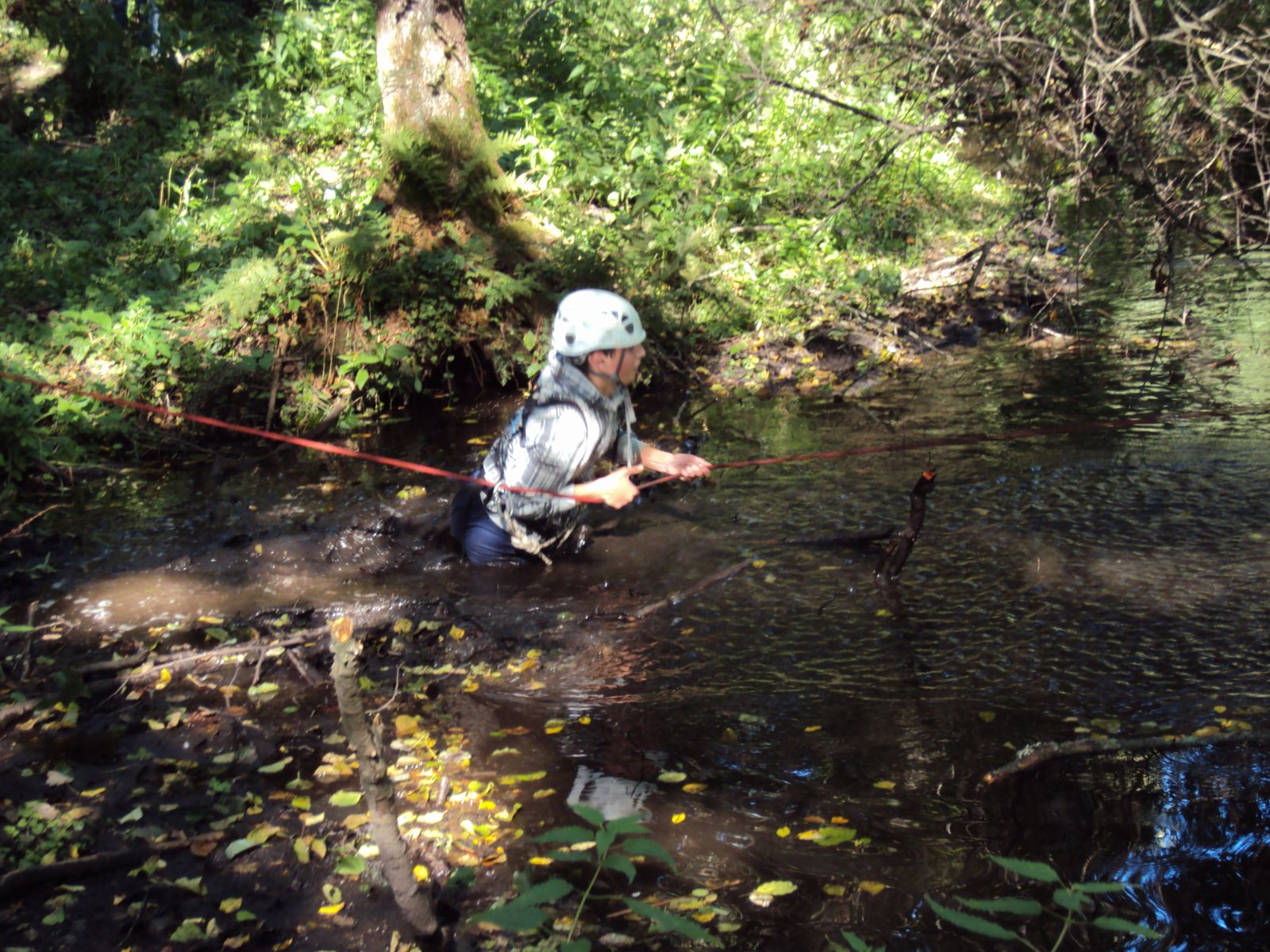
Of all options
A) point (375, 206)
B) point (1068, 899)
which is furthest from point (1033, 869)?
point (375, 206)

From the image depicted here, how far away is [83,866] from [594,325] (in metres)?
3.31

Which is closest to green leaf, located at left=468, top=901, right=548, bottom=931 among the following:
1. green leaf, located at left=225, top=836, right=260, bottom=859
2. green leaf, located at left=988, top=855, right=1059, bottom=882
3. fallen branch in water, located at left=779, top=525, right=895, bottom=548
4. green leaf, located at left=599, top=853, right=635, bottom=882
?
green leaf, located at left=599, top=853, right=635, bottom=882

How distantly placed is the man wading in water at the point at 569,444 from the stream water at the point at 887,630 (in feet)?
0.88

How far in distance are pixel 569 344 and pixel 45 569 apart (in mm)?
3306

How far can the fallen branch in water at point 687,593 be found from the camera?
5.82 m

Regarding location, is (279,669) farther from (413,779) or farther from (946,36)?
(946,36)

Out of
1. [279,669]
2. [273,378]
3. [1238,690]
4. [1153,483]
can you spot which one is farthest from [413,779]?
[273,378]

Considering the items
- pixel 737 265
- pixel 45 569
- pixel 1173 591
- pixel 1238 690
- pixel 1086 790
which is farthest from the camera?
pixel 737 265

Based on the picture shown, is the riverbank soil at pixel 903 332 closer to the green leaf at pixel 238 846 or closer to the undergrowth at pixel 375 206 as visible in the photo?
the undergrowth at pixel 375 206

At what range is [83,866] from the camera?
3387 mm

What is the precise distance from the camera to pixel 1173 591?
18.2ft

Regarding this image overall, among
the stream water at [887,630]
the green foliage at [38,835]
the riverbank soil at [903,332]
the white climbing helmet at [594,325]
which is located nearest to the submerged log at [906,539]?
the stream water at [887,630]

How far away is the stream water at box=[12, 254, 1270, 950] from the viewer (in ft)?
11.9

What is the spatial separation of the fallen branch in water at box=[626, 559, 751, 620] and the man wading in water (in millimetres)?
564
